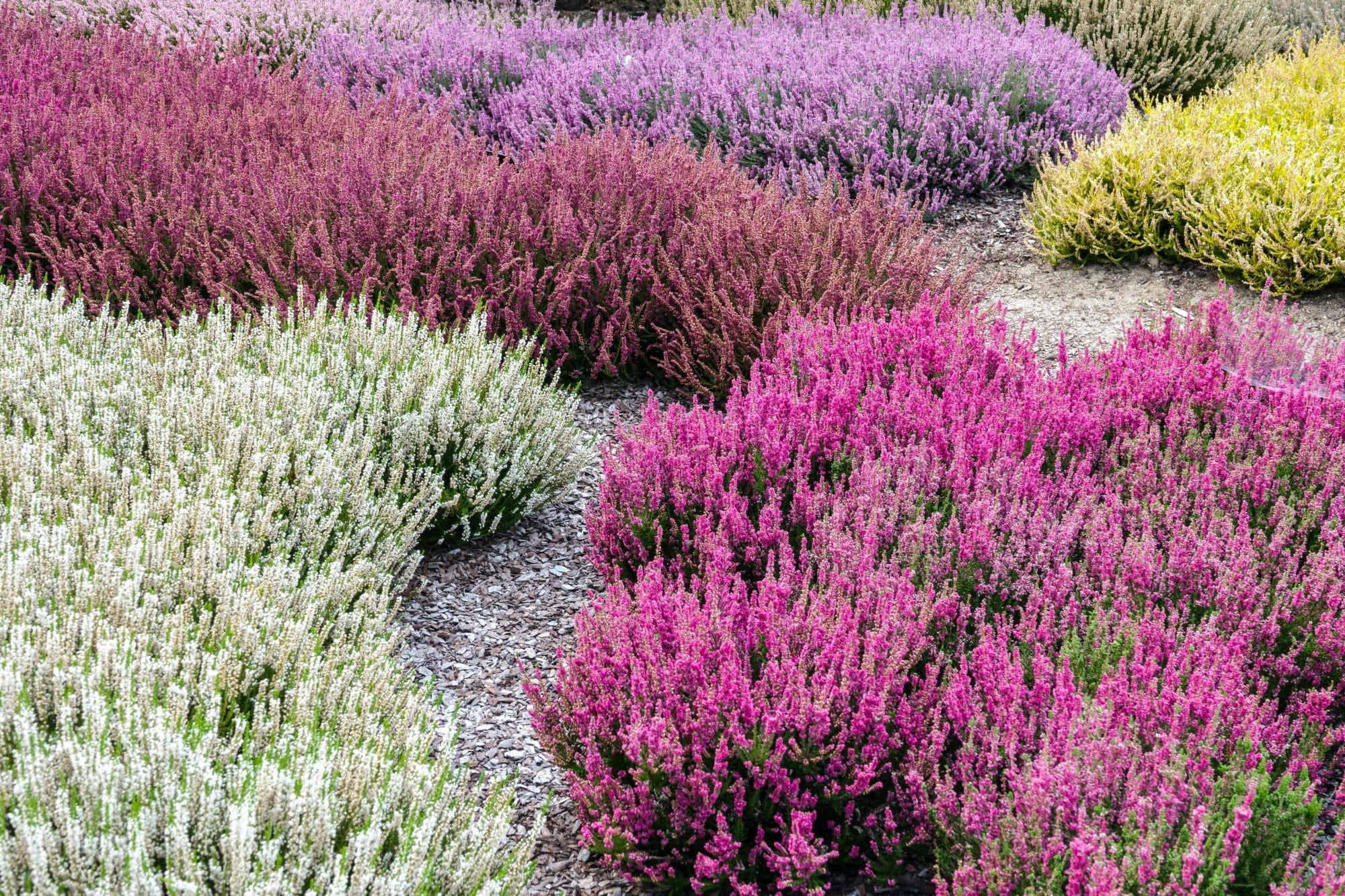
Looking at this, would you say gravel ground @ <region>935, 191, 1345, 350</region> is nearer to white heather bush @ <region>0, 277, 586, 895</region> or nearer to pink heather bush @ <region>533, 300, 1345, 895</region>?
pink heather bush @ <region>533, 300, 1345, 895</region>

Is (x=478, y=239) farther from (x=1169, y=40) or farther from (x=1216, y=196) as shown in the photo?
(x=1169, y=40)

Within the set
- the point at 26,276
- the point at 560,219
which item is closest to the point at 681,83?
the point at 560,219

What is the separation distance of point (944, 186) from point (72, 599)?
5.57 m

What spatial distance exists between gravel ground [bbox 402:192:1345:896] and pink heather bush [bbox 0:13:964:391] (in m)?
0.44

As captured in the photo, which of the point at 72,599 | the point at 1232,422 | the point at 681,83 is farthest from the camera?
the point at 681,83

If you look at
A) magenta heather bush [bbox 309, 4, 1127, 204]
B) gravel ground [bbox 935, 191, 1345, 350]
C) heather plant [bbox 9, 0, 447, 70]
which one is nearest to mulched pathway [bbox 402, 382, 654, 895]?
gravel ground [bbox 935, 191, 1345, 350]

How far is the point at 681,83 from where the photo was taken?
7281 mm

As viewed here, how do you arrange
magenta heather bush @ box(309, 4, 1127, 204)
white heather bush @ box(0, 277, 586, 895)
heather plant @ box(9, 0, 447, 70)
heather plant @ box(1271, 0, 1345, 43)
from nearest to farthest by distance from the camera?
white heather bush @ box(0, 277, 586, 895) → magenta heather bush @ box(309, 4, 1127, 204) → heather plant @ box(9, 0, 447, 70) → heather plant @ box(1271, 0, 1345, 43)

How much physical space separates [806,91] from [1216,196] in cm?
267

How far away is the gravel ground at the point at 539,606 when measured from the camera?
249 cm

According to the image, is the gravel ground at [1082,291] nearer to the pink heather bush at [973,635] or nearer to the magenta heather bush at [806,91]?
the magenta heather bush at [806,91]

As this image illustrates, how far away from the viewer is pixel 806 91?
6973 millimetres

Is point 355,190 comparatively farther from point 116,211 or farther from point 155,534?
point 155,534

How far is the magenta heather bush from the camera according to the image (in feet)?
21.4
